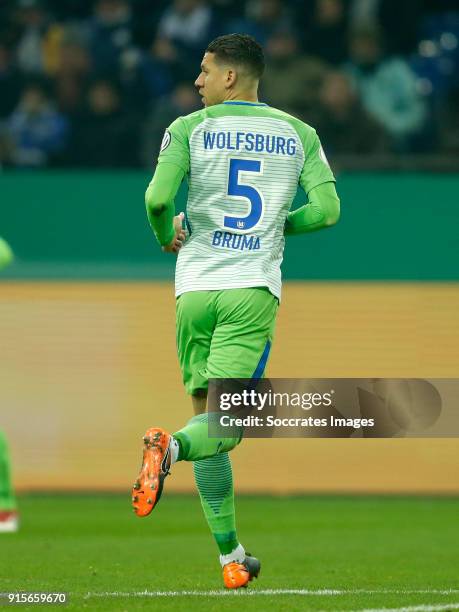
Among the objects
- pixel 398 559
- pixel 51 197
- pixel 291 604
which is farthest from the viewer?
pixel 51 197

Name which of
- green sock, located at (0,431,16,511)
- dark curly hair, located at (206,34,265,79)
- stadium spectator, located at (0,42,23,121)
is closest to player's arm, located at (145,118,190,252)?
dark curly hair, located at (206,34,265,79)

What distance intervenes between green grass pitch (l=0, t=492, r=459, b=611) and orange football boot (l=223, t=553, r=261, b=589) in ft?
0.25

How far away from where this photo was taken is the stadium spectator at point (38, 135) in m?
13.5

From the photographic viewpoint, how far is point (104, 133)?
528 inches

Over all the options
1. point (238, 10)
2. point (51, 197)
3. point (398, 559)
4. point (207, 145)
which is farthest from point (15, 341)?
point (207, 145)

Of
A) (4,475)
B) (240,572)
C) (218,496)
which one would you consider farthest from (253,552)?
(218,496)

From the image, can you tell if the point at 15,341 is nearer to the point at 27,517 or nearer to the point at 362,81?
the point at 27,517

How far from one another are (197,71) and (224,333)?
25.8 ft

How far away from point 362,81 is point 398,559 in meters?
6.18

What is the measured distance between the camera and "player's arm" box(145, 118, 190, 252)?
5801mm

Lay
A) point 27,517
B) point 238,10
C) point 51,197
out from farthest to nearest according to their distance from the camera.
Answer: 1. point 238,10
2. point 51,197
3. point 27,517

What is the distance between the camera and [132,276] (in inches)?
533

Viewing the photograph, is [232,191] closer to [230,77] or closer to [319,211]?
[319,211]

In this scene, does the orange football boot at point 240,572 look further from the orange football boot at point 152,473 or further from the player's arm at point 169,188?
the player's arm at point 169,188
